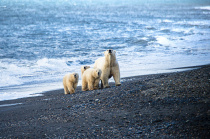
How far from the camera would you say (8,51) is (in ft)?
74.1

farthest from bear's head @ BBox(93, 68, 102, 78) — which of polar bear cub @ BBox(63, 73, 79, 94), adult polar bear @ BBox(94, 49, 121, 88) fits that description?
polar bear cub @ BBox(63, 73, 79, 94)

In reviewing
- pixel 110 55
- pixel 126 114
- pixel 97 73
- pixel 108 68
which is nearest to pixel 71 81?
pixel 97 73

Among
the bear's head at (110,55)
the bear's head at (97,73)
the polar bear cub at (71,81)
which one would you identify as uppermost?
the bear's head at (110,55)

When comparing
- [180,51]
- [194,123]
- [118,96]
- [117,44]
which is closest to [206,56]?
[180,51]

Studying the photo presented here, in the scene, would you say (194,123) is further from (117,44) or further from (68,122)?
(117,44)

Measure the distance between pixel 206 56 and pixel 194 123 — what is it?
1364 cm

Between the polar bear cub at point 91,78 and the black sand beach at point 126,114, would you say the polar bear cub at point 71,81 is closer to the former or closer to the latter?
the polar bear cub at point 91,78

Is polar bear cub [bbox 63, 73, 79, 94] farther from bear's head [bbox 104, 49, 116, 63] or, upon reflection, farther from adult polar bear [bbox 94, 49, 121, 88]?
bear's head [bbox 104, 49, 116, 63]

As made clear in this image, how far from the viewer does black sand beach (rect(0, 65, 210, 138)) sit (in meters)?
5.66

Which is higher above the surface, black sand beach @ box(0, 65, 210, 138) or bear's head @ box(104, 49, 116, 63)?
bear's head @ box(104, 49, 116, 63)

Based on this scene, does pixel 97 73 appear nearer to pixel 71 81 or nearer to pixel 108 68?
pixel 108 68

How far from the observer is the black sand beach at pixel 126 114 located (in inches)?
223

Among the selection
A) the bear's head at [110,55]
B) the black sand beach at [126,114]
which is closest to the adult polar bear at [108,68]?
the bear's head at [110,55]

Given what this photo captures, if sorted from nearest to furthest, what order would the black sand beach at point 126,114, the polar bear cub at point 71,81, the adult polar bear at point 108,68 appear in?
the black sand beach at point 126,114
the adult polar bear at point 108,68
the polar bear cub at point 71,81
